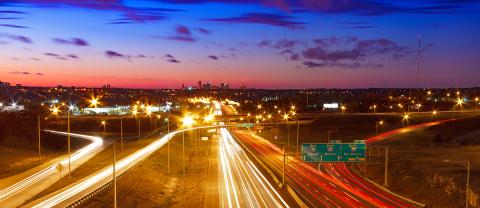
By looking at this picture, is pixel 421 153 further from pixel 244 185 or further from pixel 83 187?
pixel 83 187

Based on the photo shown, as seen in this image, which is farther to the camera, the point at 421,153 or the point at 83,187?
the point at 421,153

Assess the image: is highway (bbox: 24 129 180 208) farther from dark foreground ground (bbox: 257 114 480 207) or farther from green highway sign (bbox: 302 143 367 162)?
dark foreground ground (bbox: 257 114 480 207)

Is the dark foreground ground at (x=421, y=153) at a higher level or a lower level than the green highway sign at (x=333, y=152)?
lower

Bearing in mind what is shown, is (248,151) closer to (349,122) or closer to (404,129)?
(404,129)

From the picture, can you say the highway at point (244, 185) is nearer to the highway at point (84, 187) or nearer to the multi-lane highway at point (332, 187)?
the multi-lane highway at point (332, 187)

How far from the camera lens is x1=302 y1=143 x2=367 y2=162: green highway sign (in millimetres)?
56094

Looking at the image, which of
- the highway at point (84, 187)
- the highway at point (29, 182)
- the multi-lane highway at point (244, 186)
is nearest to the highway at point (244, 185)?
the multi-lane highway at point (244, 186)

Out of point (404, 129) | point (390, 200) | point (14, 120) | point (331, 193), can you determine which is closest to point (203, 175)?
point (331, 193)

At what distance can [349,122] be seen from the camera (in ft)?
481

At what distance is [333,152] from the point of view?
185 feet

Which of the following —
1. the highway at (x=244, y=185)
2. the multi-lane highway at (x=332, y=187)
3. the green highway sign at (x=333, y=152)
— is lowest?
the highway at (x=244, y=185)

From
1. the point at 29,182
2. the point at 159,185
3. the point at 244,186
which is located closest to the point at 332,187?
the point at 244,186

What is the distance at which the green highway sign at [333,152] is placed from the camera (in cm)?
5609

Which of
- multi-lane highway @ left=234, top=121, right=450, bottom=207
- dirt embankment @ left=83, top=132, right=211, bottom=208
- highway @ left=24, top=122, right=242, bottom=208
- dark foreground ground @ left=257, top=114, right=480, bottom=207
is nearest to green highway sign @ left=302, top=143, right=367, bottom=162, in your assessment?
multi-lane highway @ left=234, top=121, right=450, bottom=207
